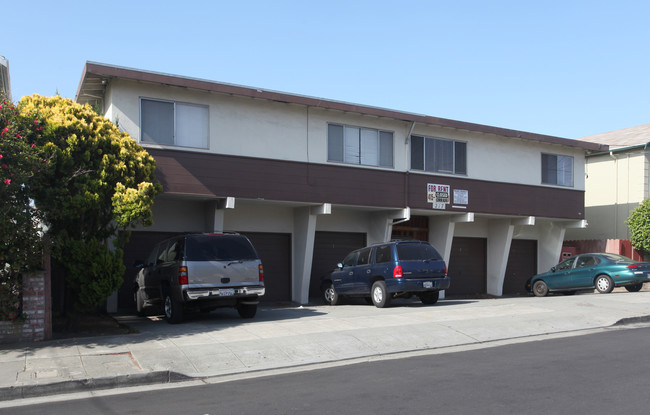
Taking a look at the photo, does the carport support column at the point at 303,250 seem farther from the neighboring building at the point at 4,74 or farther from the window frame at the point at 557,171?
the window frame at the point at 557,171

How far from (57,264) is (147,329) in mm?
2246

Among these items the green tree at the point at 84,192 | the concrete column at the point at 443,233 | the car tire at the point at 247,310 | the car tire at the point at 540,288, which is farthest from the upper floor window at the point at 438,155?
→ the green tree at the point at 84,192

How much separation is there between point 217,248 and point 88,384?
5390 mm

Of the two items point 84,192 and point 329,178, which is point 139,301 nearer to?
point 84,192

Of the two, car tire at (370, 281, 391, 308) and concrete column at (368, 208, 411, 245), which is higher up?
concrete column at (368, 208, 411, 245)

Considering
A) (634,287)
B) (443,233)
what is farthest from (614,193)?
(443,233)

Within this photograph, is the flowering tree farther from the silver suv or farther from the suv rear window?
the suv rear window

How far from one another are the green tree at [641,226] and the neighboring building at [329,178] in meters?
2.61

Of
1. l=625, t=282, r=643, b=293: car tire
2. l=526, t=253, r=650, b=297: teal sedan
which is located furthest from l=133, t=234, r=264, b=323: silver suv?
l=625, t=282, r=643, b=293: car tire

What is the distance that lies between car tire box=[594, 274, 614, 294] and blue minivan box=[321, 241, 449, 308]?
6.51 m

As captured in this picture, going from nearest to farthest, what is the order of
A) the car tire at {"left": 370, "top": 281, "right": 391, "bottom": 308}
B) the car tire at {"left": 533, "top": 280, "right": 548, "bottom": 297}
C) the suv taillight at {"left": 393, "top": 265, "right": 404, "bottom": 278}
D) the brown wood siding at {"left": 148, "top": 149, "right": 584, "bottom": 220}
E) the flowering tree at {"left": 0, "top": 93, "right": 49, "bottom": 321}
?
the flowering tree at {"left": 0, "top": 93, "right": 49, "bottom": 321}, the suv taillight at {"left": 393, "top": 265, "right": 404, "bottom": 278}, the car tire at {"left": 370, "top": 281, "right": 391, "bottom": 308}, the brown wood siding at {"left": 148, "top": 149, "right": 584, "bottom": 220}, the car tire at {"left": 533, "top": 280, "right": 548, "bottom": 297}

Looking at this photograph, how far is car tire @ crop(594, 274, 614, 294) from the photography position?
19.8 metres

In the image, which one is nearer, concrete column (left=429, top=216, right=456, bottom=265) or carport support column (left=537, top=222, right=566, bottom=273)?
concrete column (left=429, top=216, right=456, bottom=265)

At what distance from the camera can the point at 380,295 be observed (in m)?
16.5
